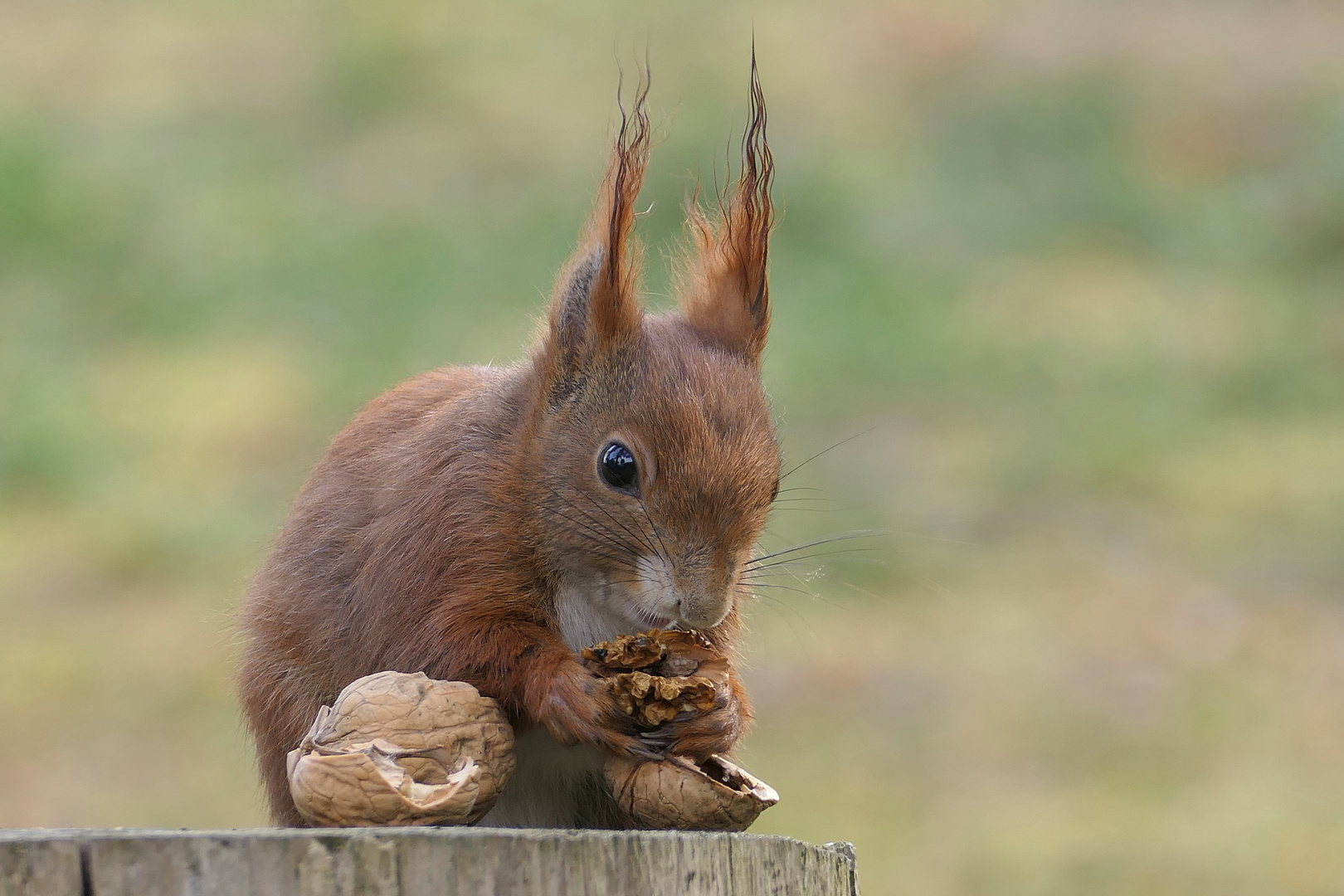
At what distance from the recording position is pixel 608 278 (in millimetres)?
2412

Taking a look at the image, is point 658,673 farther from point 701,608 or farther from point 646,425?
point 646,425

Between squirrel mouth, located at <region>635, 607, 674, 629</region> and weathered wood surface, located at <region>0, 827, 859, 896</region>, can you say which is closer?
→ weathered wood surface, located at <region>0, 827, 859, 896</region>

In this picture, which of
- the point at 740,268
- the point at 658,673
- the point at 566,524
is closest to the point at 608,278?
the point at 740,268

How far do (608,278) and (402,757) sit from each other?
0.83m

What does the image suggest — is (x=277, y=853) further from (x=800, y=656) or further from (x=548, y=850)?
(x=800, y=656)

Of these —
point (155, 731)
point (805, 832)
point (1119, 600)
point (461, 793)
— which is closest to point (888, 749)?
point (805, 832)

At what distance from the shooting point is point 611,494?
2252 millimetres

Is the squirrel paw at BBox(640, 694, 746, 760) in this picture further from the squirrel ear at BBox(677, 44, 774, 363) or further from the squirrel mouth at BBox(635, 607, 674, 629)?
the squirrel ear at BBox(677, 44, 774, 363)

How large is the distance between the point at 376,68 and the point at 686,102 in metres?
1.91

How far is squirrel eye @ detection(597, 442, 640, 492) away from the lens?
225cm

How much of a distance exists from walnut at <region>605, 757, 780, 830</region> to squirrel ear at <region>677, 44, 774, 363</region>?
2.30 feet

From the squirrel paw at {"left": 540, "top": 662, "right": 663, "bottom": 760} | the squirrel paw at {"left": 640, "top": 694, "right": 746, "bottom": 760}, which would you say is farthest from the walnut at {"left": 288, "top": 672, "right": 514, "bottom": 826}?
the squirrel paw at {"left": 640, "top": 694, "right": 746, "bottom": 760}

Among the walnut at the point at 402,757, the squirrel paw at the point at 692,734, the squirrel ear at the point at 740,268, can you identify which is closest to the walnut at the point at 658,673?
the squirrel paw at the point at 692,734

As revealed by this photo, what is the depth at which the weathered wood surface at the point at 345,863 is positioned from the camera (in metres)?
1.49
